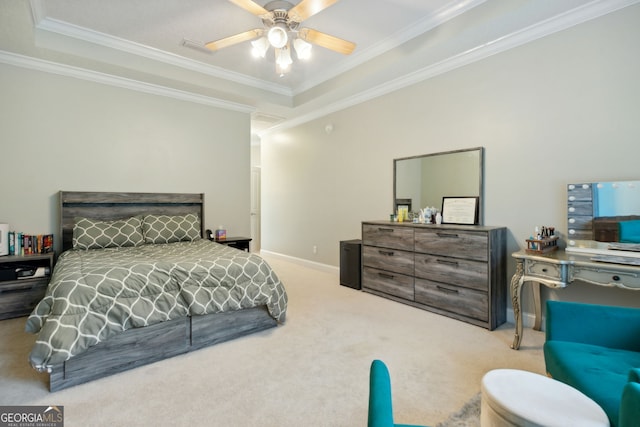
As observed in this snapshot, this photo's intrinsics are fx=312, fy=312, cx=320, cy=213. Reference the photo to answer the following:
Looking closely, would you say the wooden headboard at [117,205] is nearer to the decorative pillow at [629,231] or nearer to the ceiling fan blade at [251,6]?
the ceiling fan blade at [251,6]

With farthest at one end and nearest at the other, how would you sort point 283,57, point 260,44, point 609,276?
point 283,57 → point 260,44 → point 609,276

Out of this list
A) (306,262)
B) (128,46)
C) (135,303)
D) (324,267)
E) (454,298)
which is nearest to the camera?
(135,303)

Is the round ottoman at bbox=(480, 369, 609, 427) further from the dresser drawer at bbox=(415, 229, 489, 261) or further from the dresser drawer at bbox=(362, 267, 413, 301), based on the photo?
the dresser drawer at bbox=(362, 267, 413, 301)

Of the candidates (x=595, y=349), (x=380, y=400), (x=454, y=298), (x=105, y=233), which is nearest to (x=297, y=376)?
(x=380, y=400)

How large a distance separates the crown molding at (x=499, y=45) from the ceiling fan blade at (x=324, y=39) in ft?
4.48

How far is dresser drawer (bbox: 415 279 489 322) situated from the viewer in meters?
2.97

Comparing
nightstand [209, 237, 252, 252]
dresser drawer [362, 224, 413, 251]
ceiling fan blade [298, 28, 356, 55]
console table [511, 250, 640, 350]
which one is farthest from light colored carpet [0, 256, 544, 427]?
ceiling fan blade [298, 28, 356, 55]

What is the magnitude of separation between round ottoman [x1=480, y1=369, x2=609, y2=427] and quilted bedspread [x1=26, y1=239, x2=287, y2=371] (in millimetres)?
1973

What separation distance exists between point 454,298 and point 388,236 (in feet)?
3.32

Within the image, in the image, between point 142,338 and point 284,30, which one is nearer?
point 142,338

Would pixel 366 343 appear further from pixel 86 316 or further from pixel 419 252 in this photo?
pixel 86 316

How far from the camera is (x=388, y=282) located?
3822mm

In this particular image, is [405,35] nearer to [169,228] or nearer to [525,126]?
[525,126]

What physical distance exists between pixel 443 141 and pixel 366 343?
2439 mm
